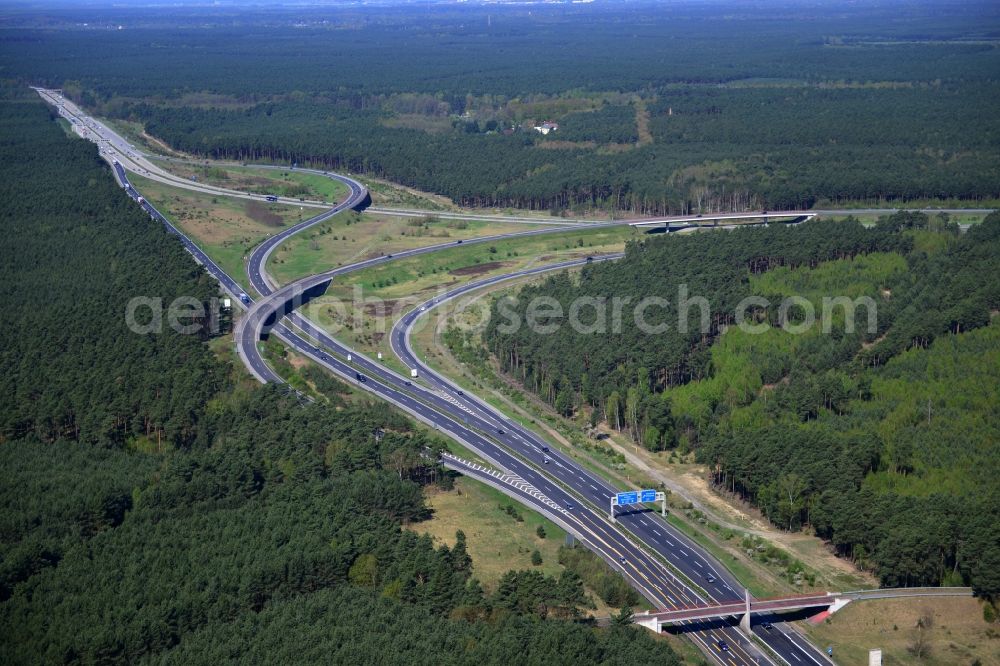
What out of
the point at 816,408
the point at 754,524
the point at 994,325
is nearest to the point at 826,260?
the point at 994,325

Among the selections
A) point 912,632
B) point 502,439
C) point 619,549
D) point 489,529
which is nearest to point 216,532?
point 489,529

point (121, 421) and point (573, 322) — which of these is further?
point (573, 322)

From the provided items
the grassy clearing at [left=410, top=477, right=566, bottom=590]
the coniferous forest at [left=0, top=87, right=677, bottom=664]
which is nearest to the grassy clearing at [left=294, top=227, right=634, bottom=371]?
the coniferous forest at [left=0, top=87, right=677, bottom=664]

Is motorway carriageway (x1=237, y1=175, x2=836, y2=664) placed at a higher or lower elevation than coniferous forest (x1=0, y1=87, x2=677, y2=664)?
lower

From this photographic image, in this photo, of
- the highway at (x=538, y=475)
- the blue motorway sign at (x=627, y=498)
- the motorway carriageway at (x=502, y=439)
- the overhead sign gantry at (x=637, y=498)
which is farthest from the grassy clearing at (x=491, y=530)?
the blue motorway sign at (x=627, y=498)

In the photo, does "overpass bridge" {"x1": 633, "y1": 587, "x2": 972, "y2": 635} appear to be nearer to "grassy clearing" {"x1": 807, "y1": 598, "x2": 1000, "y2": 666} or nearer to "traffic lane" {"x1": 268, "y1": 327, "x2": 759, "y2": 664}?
"grassy clearing" {"x1": 807, "y1": 598, "x2": 1000, "y2": 666}

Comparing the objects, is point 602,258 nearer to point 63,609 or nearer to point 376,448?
point 376,448
